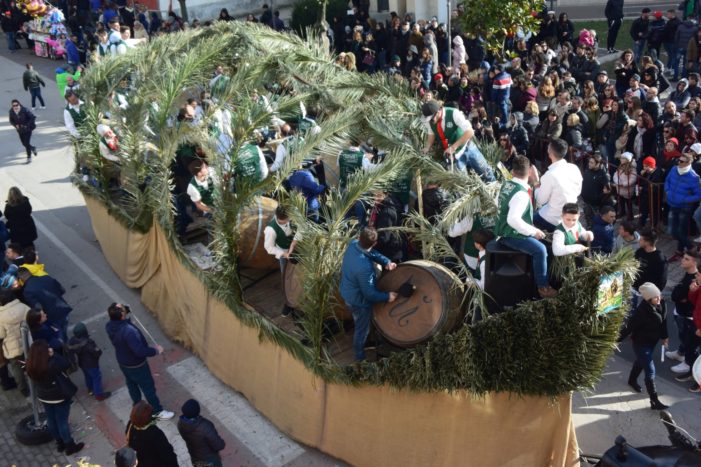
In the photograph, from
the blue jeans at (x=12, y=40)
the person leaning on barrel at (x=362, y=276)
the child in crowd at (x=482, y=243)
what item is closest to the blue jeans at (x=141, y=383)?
the person leaning on barrel at (x=362, y=276)

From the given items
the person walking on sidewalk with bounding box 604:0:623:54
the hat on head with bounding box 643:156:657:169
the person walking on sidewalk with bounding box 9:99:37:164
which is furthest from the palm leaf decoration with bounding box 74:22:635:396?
the person walking on sidewalk with bounding box 604:0:623:54

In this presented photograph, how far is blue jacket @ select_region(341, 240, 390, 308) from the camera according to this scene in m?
7.57

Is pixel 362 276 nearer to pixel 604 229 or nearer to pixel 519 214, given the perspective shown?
pixel 519 214

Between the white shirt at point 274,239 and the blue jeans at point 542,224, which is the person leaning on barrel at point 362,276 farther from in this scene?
the blue jeans at point 542,224

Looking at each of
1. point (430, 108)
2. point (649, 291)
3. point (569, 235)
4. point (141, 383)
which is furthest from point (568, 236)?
point (141, 383)

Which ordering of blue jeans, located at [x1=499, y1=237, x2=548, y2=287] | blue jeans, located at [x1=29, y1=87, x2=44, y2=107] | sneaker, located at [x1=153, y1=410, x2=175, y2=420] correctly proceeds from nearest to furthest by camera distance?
1. blue jeans, located at [x1=499, y1=237, x2=548, y2=287]
2. sneaker, located at [x1=153, y1=410, x2=175, y2=420]
3. blue jeans, located at [x1=29, y1=87, x2=44, y2=107]

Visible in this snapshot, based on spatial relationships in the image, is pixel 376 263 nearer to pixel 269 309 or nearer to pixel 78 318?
pixel 269 309

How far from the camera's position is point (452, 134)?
959cm

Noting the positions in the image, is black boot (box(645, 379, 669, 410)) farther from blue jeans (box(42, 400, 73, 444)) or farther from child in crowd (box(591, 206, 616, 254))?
blue jeans (box(42, 400, 73, 444))

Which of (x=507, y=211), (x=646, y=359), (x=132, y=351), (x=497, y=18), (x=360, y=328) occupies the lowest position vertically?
(x=646, y=359)

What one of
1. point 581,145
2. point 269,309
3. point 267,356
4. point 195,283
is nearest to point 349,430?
point 267,356

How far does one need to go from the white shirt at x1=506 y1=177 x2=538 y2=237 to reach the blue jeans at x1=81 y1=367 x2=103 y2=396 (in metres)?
5.38

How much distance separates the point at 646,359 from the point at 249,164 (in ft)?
17.3

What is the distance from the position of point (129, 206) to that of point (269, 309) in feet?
11.5
